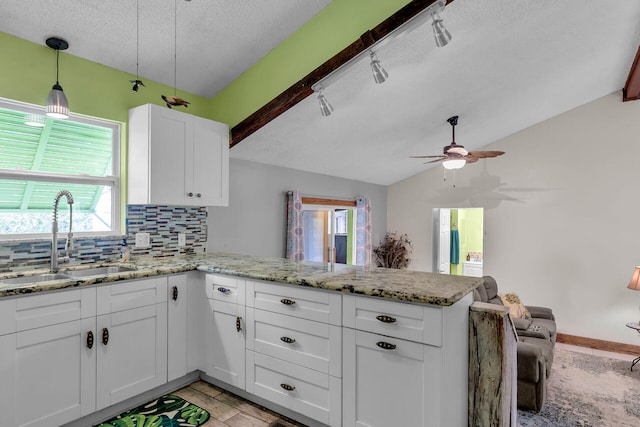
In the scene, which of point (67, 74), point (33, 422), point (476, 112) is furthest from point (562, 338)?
point (67, 74)

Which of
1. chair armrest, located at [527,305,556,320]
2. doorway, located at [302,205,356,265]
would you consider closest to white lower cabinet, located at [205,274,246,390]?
doorway, located at [302,205,356,265]

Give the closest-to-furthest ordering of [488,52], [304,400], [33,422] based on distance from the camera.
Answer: [33,422]
[304,400]
[488,52]

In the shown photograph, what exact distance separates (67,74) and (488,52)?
3.29 meters

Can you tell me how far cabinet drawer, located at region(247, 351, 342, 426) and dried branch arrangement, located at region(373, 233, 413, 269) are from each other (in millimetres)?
4184

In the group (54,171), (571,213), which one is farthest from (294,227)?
(571,213)

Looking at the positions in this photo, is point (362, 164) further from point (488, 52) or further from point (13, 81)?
point (13, 81)

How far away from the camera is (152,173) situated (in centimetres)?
282

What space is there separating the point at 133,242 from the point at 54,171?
770mm

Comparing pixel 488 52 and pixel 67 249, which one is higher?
pixel 488 52

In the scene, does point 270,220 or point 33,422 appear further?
point 270,220

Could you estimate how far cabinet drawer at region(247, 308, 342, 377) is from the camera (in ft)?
6.83

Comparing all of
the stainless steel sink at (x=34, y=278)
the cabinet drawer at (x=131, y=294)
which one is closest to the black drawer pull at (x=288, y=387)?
the cabinet drawer at (x=131, y=294)

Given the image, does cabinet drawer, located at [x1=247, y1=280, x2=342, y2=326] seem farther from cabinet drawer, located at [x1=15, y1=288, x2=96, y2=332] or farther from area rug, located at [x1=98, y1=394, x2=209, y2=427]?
cabinet drawer, located at [x1=15, y1=288, x2=96, y2=332]

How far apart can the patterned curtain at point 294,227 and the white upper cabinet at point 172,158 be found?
1.18 meters
